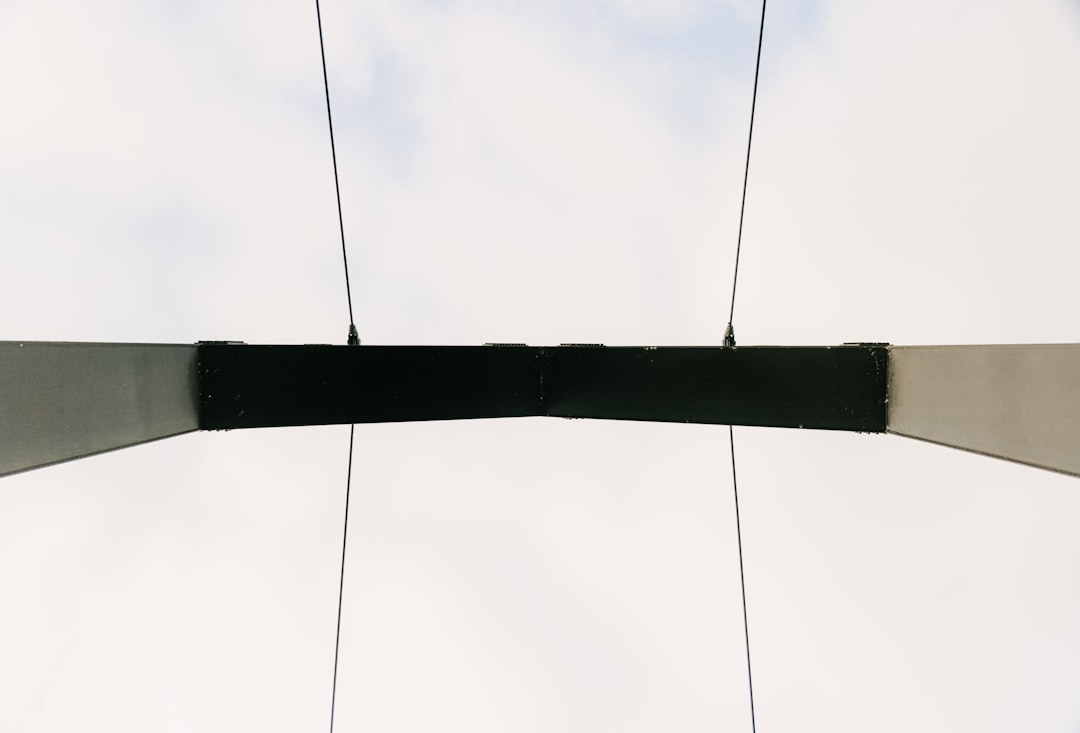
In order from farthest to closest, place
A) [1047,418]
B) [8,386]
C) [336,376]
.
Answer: [336,376], [1047,418], [8,386]

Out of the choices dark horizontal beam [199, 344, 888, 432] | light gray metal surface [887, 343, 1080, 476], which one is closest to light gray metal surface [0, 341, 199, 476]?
dark horizontal beam [199, 344, 888, 432]

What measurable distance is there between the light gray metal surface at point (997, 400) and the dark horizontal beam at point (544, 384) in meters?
0.45

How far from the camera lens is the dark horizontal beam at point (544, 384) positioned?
17.6 ft

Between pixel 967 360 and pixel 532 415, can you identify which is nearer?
pixel 967 360

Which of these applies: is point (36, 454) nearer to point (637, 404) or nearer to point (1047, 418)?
point (637, 404)

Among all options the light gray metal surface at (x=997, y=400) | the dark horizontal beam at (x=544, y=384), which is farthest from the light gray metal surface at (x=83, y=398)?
the light gray metal surface at (x=997, y=400)

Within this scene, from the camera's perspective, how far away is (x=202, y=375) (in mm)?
5270

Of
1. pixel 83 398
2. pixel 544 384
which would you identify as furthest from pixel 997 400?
pixel 83 398

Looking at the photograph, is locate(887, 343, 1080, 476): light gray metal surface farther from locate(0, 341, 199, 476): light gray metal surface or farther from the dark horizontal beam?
locate(0, 341, 199, 476): light gray metal surface

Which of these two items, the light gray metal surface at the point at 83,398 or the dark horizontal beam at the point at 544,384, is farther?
the dark horizontal beam at the point at 544,384

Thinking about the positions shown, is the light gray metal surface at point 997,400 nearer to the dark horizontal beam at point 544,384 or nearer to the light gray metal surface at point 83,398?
the dark horizontal beam at point 544,384

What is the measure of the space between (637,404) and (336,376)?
2205mm

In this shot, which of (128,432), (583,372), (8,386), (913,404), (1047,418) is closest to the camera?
(8,386)

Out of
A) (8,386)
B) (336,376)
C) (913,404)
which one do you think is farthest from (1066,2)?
(8,386)
